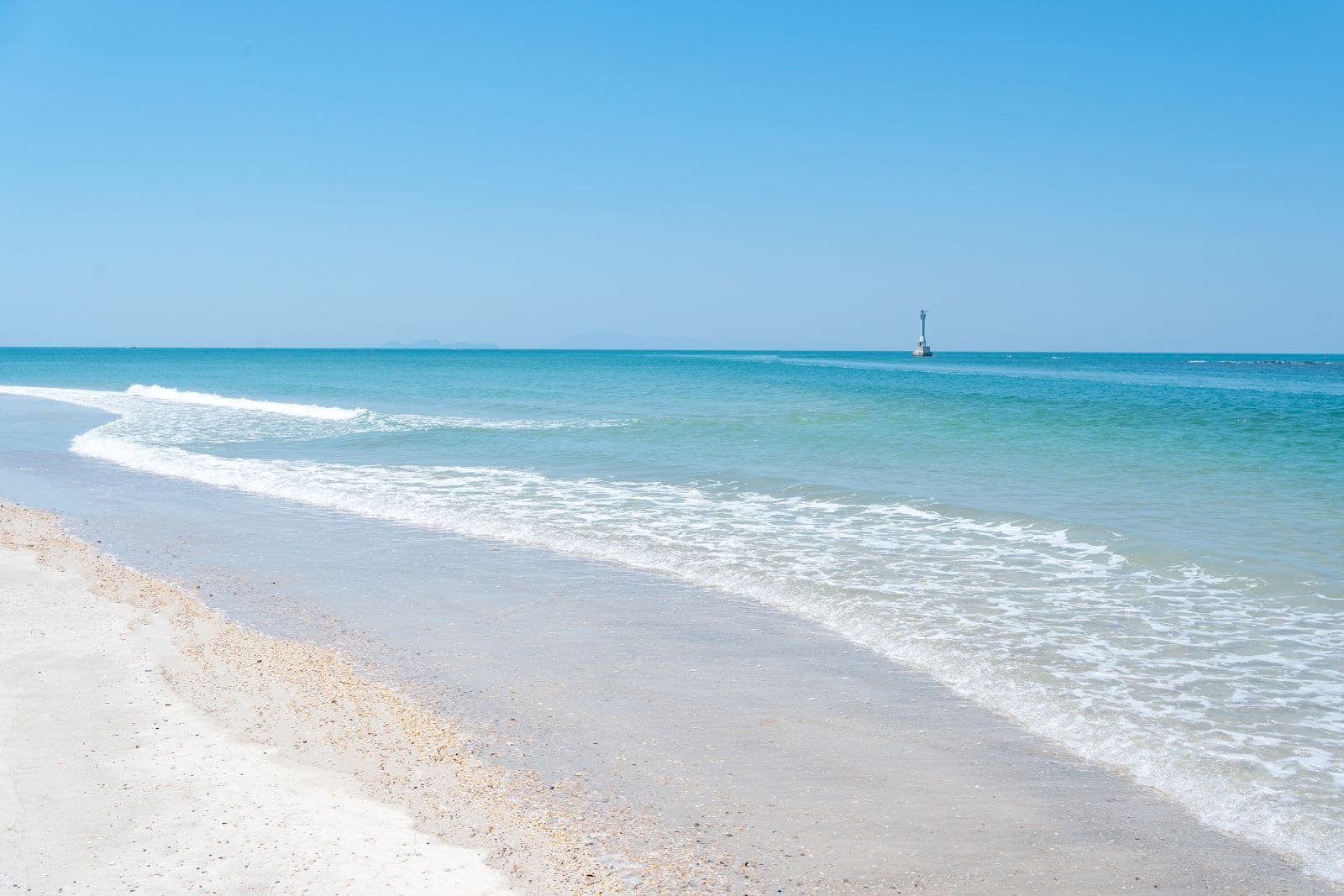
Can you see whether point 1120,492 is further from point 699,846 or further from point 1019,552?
point 699,846

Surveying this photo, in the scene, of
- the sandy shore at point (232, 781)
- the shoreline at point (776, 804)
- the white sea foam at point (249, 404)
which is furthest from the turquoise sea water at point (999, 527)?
the sandy shore at point (232, 781)

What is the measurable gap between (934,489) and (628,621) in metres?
7.95

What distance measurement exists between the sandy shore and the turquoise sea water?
344cm

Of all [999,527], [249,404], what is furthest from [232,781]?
[249,404]

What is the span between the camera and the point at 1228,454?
1919cm

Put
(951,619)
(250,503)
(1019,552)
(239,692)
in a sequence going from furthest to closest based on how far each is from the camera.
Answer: (250,503)
(1019,552)
(951,619)
(239,692)

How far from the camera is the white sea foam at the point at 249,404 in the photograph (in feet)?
103

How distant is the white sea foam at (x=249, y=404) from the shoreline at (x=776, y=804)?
81.4 feet

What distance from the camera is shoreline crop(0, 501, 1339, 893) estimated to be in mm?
4164

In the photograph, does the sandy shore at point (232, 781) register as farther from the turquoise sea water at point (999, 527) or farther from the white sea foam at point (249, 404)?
the white sea foam at point (249, 404)

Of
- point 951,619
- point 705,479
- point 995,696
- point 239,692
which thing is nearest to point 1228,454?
point 705,479

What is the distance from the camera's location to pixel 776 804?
4.78 m

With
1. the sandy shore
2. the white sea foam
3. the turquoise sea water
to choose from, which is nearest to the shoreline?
the sandy shore

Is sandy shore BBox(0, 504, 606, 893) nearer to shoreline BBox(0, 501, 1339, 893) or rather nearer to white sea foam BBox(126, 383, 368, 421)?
shoreline BBox(0, 501, 1339, 893)
